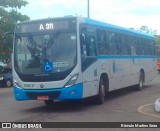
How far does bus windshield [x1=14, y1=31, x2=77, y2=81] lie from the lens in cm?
1346

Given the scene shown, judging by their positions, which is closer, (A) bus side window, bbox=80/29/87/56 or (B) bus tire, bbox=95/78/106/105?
(A) bus side window, bbox=80/29/87/56

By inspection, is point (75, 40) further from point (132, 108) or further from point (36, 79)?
point (132, 108)

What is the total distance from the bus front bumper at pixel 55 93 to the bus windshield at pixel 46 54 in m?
0.58

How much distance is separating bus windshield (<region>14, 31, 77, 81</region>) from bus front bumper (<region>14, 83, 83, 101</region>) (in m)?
0.58

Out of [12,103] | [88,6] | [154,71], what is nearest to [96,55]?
[12,103]

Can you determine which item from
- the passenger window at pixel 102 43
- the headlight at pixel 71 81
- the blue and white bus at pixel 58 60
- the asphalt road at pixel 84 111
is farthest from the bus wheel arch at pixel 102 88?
the headlight at pixel 71 81

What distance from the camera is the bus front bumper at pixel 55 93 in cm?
1331

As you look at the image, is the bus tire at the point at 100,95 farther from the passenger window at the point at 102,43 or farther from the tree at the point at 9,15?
the tree at the point at 9,15

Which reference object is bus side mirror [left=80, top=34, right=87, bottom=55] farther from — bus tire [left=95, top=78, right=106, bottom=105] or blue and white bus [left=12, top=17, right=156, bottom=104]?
bus tire [left=95, top=78, right=106, bottom=105]

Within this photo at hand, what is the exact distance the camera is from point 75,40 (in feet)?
44.6

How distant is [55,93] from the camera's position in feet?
44.1

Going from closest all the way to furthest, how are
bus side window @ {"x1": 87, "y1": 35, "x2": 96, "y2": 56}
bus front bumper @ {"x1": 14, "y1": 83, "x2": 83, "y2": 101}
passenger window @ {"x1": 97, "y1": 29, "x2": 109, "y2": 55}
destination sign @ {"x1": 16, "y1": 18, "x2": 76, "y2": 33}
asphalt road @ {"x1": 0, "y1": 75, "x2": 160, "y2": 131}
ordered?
1. asphalt road @ {"x1": 0, "y1": 75, "x2": 160, "y2": 131}
2. bus front bumper @ {"x1": 14, "y1": 83, "x2": 83, "y2": 101}
3. destination sign @ {"x1": 16, "y1": 18, "x2": 76, "y2": 33}
4. bus side window @ {"x1": 87, "y1": 35, "x2": 96, "y2": 56}
5. passenger window @ {"x1": 97, "y1": 29, "x2": 109, "y2": 55}

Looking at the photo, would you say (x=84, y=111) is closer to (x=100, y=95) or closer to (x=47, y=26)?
(x=100, y=95)

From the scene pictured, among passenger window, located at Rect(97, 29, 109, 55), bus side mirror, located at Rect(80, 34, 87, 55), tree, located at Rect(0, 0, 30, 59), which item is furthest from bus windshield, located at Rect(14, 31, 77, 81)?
tree, located at Rect(0, 0, 30, 59)
